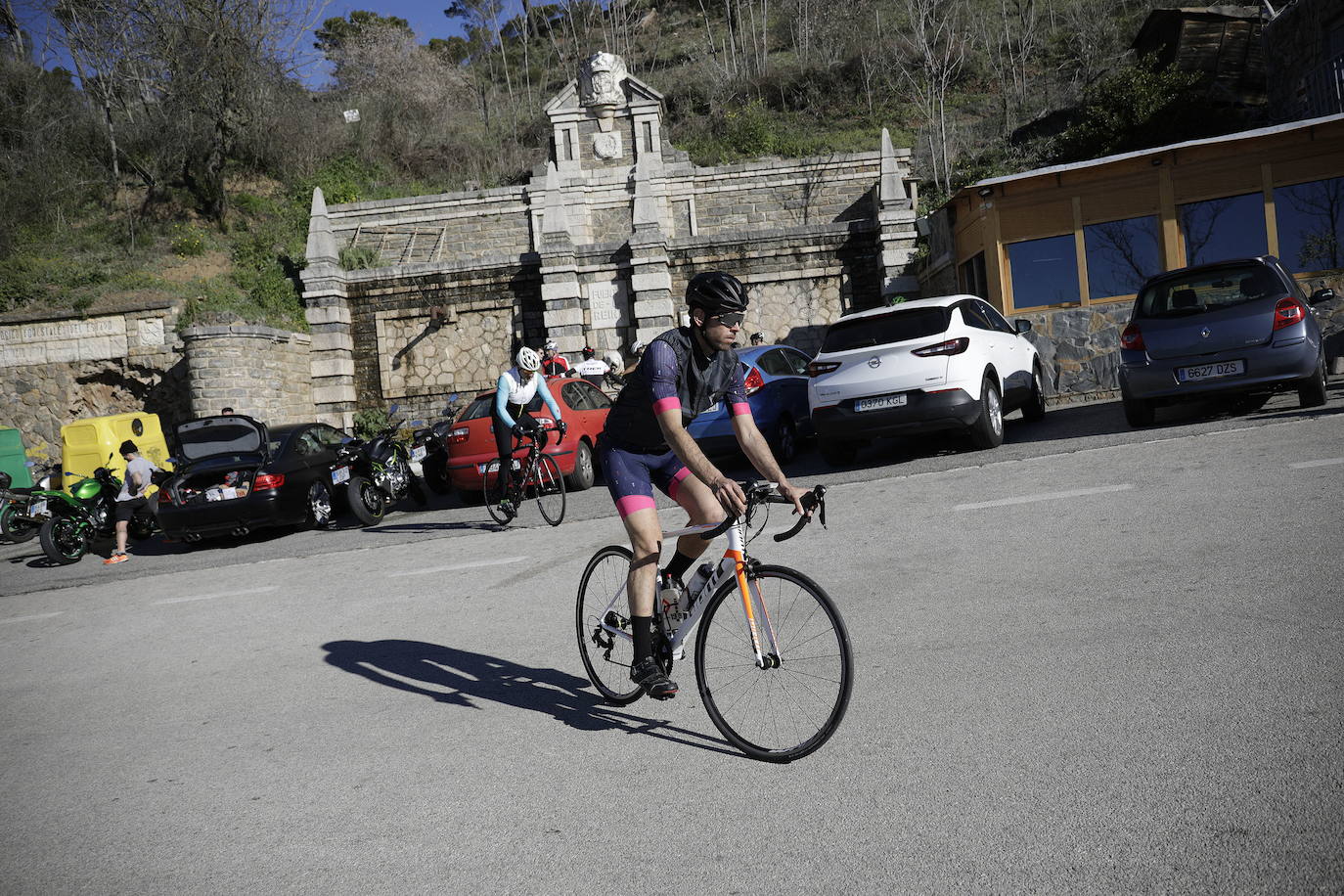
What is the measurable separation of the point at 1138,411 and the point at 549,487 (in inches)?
265

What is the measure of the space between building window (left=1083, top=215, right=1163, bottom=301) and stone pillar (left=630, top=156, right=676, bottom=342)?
408 inches

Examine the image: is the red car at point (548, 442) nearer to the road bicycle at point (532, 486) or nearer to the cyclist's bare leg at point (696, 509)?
the road bicycle at point (532, 486)

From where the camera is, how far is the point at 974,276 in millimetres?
17594

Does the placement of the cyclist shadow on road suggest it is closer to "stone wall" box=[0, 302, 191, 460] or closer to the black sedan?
the black sedan

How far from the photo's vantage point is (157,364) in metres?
24.8

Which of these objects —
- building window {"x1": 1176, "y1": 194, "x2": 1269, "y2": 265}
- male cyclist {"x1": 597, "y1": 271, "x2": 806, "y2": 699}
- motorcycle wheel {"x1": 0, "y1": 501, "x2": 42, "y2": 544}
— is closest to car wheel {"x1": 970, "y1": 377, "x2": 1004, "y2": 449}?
building window {"x1": 1176, "y1": 194, "x2": 1269, "y2": 265}

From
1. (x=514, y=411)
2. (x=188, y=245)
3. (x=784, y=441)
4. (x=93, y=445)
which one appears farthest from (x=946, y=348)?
(x=188, y=245)

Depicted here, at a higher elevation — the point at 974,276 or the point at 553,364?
the point at 974,276

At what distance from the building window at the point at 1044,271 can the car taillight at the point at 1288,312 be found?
5.55m

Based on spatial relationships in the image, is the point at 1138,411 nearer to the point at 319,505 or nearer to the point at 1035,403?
the point at 1035,403

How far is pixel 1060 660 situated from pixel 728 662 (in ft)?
5.45

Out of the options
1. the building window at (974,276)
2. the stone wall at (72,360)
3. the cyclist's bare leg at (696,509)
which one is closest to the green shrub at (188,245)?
the stone wall at (72,360)

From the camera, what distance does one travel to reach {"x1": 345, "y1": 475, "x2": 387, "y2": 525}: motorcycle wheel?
1230 cm

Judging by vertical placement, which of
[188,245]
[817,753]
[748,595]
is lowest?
[817,753]
